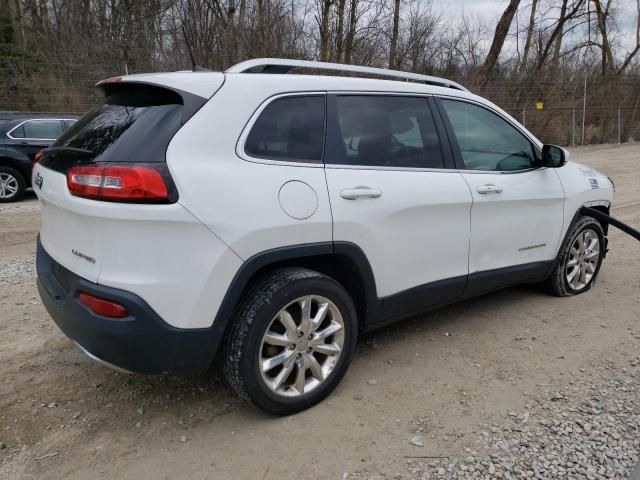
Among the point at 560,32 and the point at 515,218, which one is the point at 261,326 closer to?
the point at 515,218

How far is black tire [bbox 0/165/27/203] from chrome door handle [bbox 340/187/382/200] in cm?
878

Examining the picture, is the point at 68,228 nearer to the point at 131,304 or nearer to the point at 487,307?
the point at 131,304

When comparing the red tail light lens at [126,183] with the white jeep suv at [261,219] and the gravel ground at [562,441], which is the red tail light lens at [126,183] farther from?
the gravel ground at [562,441]

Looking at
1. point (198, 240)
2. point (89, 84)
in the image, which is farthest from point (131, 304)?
point (89, 84)

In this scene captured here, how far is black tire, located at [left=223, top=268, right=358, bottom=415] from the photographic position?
2621 mm

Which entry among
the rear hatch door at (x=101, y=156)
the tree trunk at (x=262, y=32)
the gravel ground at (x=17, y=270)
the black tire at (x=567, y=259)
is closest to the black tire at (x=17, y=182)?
the gravel ground at (x=17, y=270)

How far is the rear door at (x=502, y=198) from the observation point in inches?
A: 144

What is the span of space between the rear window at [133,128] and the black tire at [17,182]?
7.84 metres

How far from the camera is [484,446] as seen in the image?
265 centimetres

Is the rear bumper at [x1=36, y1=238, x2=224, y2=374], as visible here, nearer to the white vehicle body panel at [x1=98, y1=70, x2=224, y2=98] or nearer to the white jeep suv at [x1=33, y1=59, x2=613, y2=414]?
the white jeep suv at [x1=33, y1=59, x2=613, y2=414]

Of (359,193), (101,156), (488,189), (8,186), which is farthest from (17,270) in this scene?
(8,186)

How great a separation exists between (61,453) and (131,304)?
0.91 meters

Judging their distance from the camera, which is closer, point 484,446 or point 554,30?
point 484,446

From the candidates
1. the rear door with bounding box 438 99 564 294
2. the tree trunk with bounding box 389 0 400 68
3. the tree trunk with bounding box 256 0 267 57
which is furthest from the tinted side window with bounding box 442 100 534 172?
the tree trunk with bounding box 389 0 400 68
